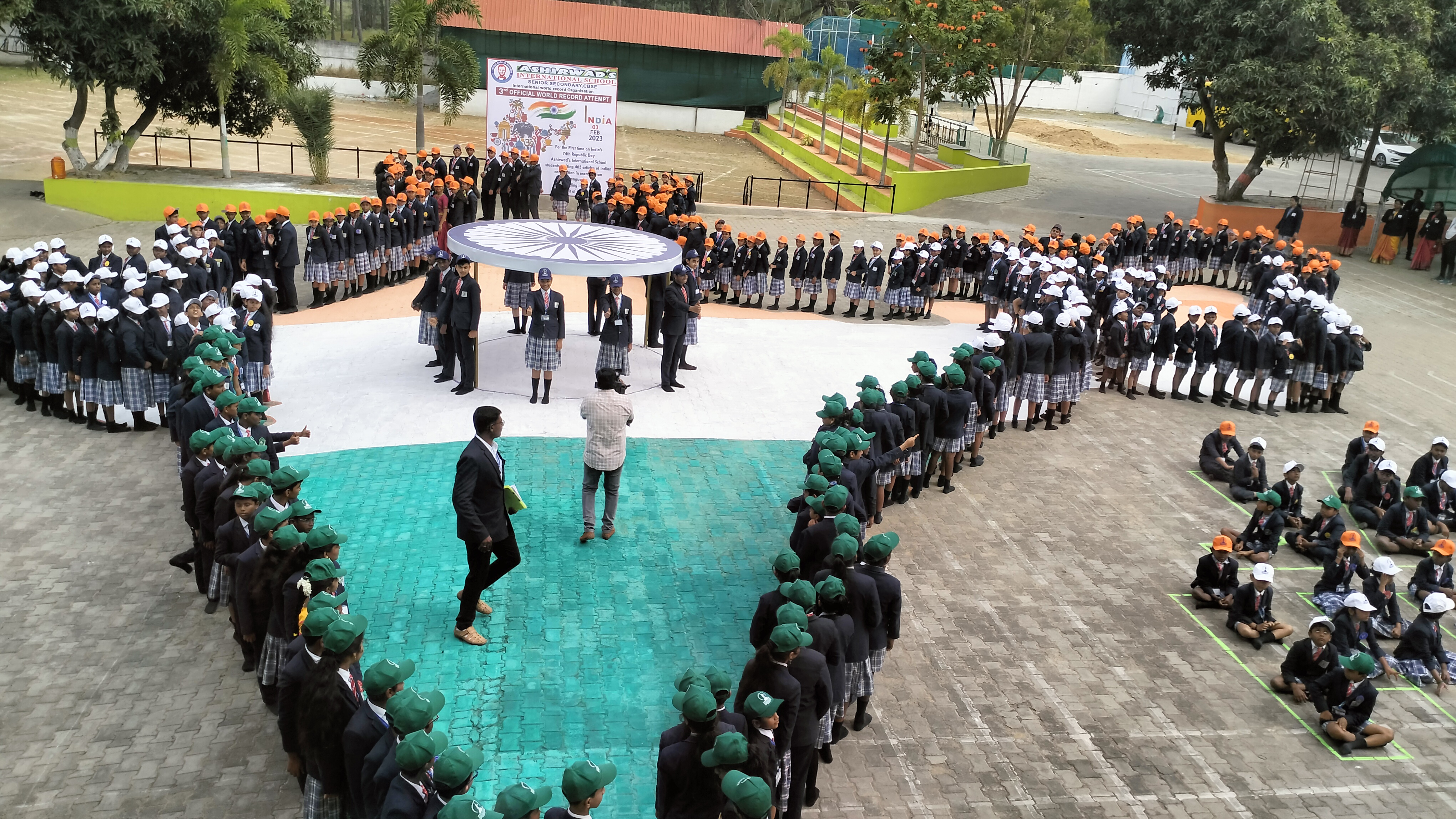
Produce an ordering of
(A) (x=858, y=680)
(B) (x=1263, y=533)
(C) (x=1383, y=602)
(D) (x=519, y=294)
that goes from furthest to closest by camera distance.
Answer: (D) (x=519, y=294) < (B) (x=1263, y=533) < (C) (x=1383, y=602) < (A) (x=858, y=680)

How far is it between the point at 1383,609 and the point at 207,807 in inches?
393

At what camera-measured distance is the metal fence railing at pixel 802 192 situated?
30391 millimetres

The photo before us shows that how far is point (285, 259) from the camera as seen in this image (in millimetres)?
16594

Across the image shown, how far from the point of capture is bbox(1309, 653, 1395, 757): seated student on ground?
8297 millimetres

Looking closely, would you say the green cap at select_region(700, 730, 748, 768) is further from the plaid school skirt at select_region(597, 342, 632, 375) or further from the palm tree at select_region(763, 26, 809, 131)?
the palm tree at select_region(763, 26, 809, 131)

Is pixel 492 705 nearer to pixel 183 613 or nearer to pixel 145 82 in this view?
pixel 183 613

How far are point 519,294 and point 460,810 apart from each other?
1228 centimetres

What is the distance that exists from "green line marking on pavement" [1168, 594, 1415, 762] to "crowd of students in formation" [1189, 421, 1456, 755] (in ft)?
0.26

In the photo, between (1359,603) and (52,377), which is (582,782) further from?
(52,377)

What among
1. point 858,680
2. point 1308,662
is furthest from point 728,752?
point 1308,662

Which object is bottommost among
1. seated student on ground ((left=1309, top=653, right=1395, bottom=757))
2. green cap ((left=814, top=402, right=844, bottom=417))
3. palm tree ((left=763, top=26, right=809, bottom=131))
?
seated student on ground ((left=1309, top=653, right=1395, bottom=757))

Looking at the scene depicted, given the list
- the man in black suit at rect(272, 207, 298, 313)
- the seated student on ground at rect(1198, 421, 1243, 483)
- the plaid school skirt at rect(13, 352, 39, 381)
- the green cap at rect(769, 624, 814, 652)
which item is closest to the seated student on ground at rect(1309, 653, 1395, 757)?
the green cap at rect(769, 624, 814, 652)

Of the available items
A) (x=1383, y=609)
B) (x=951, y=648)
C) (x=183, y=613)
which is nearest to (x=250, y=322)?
(x=183, y=613)

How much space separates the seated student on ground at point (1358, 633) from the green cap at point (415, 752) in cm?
733
